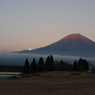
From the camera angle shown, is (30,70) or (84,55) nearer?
(30,70)

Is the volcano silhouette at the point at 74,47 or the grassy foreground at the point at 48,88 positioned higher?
the volcano silhouette at the point at 74,47

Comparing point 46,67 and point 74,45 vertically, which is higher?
point 74,45

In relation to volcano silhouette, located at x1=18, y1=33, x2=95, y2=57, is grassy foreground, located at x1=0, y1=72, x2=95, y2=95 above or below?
below

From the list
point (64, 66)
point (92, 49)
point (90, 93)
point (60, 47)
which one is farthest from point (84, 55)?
point (90, 93)

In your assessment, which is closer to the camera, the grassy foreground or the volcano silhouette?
the grassy foreground

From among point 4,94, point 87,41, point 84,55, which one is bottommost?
point 4,94

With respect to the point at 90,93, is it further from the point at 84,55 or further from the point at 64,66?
the point at 84,55

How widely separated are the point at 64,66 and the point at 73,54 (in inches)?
3392

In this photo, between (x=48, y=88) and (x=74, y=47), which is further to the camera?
(x=74, y=47)

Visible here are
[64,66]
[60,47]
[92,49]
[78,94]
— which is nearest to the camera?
[78,94]

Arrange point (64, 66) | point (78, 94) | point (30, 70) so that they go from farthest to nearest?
1. point (64, 66)
2. point (30, 70)
3. point (78, 94)

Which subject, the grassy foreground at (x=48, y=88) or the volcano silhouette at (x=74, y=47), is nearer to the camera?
the grassy foreground at (x=48, y=88)

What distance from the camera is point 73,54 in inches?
5891

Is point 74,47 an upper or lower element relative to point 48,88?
upper
